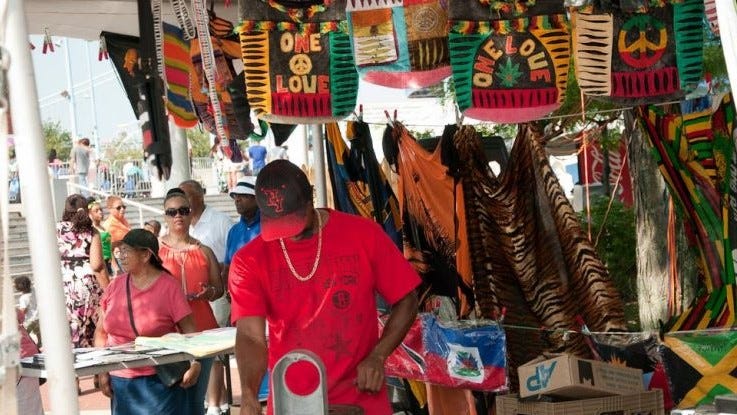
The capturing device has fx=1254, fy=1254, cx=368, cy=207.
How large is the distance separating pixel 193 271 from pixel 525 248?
7.10 ft

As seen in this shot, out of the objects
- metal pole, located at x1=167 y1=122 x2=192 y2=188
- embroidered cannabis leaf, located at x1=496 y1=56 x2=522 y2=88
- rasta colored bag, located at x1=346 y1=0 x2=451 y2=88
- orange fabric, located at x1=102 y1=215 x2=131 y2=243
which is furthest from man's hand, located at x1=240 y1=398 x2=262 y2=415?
orange fabric, located at x1=102 y1=215 x2=131 y2=243

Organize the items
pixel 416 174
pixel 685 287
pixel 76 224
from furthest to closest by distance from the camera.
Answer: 1. pixel 76 224
2. pixel 416 174
3. pixel 685 287

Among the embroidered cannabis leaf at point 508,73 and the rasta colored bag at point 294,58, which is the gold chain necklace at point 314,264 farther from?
the rasta colored bag at point 294,58

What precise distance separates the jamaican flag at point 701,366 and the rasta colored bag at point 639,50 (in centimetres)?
123

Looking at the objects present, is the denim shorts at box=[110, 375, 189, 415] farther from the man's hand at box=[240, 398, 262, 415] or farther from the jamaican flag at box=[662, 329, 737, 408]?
the jamaican flag at box=[662, 329, 737, 408]

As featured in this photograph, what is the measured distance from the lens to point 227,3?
8.05 meters

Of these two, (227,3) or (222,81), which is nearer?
(222,81)

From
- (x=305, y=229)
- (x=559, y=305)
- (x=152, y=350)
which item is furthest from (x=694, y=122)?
(x=152, y=350)

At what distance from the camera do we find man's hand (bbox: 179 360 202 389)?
664 centimetres

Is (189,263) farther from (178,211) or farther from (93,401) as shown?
(93,401)

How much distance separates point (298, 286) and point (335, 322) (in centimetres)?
19

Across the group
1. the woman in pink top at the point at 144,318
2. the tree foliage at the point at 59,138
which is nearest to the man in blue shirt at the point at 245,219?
the woman in pink top at the point at 144,318

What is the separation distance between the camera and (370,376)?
14.5 ft

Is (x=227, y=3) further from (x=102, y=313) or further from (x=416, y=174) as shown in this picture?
(x=102, y=313)
